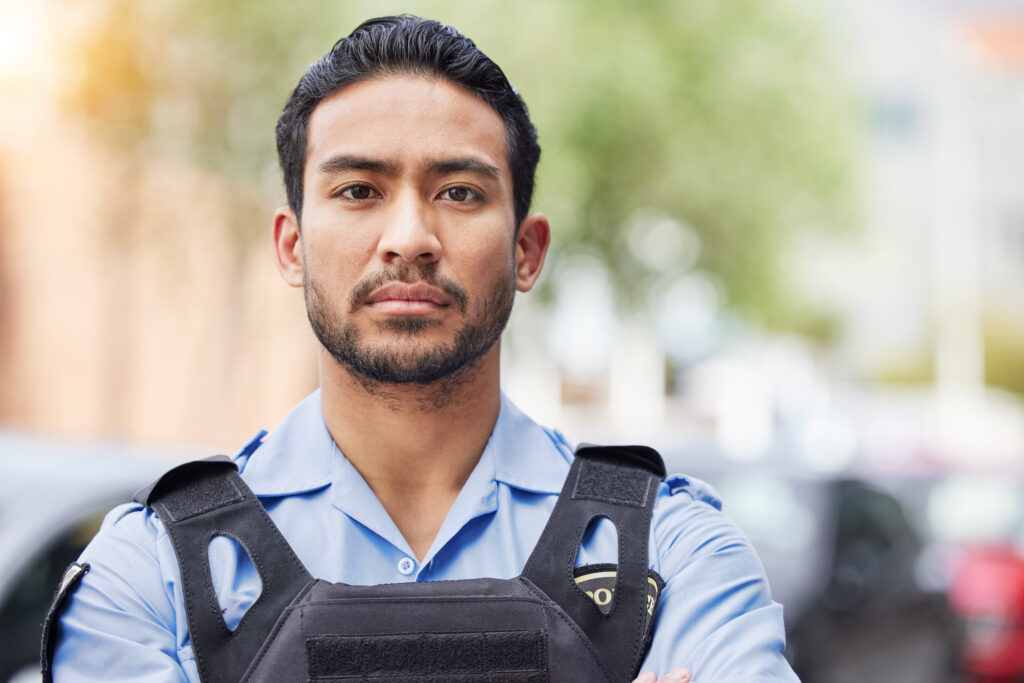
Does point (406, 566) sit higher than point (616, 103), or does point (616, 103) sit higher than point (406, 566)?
point (616, 103)

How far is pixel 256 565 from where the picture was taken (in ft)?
5.94

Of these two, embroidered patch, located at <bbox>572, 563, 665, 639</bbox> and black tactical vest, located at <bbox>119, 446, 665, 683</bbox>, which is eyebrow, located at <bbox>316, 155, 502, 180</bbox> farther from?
embroidered patch, located at <bbox>572, 563, 665, 639</bbox>

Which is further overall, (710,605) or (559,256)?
(559,256)

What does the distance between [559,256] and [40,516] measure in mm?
11302

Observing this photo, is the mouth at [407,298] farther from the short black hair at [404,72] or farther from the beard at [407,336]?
the short black hair at [404,72]

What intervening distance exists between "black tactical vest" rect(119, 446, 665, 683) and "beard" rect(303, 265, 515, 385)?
28 cm

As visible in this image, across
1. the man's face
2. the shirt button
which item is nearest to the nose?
the man's face

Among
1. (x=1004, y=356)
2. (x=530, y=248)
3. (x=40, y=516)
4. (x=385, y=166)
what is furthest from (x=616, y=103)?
(x=1004, y=356)

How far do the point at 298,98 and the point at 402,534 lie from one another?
2.61 feet

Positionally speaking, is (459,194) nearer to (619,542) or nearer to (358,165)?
(358,165)

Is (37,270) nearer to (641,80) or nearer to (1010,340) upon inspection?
(641,80)

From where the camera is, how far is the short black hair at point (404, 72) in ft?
6.71

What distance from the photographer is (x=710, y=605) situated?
1934 millimetres

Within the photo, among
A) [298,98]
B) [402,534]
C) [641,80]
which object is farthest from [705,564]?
[641,80]
